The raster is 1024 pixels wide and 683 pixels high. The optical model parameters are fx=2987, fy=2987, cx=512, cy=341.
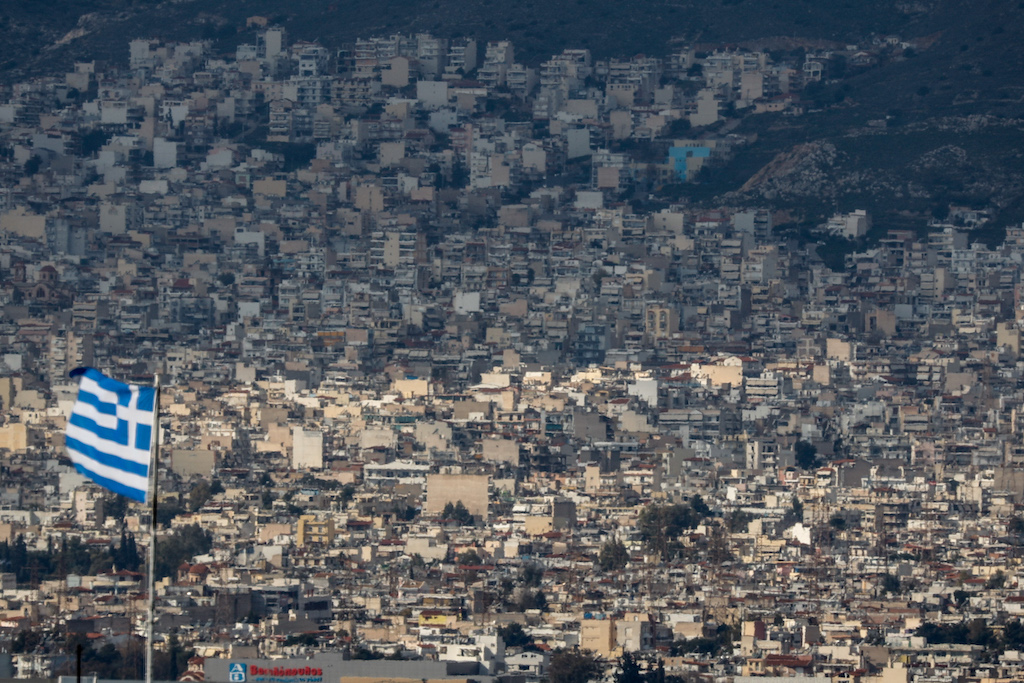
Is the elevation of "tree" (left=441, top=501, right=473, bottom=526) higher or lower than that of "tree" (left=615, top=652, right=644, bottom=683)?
higher

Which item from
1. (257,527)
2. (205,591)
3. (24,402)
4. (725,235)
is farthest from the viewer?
(725,235)

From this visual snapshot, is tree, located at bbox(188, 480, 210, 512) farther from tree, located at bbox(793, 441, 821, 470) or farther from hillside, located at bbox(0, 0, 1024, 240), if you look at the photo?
hillside, located at bbox(0, 0, 1024, 240)

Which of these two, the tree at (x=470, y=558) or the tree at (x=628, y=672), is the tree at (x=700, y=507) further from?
the tree at (x=628, y=672)

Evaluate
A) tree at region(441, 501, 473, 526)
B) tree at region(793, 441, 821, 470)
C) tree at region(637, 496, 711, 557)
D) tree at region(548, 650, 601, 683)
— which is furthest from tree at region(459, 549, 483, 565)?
tree at region(793, 441, 821, 470)

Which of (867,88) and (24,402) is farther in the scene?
(867,88)

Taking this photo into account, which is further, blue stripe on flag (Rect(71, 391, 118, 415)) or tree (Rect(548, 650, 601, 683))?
tree (Rect(548, 650, 601, 683))

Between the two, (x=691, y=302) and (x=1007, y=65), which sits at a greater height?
(x=1007, y=65)

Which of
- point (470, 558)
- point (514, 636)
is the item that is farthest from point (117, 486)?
point (470, 558)

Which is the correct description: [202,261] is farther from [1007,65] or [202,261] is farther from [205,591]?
[205,591]

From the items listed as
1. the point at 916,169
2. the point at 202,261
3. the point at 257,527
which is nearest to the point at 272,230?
the point at 202,261
